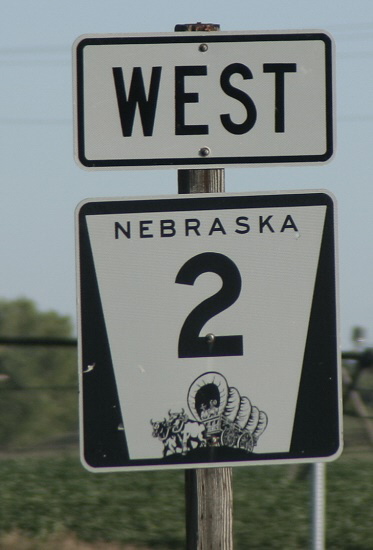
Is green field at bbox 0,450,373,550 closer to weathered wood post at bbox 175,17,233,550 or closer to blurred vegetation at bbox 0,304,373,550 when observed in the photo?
blurred vegetation at bbox 0,304,373,550

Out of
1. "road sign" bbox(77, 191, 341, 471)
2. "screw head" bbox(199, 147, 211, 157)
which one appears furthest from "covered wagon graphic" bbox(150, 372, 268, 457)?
"screw head" bbox(199, 147, 211, 157)

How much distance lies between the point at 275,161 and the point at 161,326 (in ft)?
1.84

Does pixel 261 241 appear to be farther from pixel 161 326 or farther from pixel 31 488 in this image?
pixel 31 488

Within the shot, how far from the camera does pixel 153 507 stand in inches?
321

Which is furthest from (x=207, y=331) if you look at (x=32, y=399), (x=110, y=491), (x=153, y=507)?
(x=32, y=399)

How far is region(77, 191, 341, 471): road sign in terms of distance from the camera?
288cm

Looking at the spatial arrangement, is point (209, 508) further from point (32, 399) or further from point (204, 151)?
point (32, 399)

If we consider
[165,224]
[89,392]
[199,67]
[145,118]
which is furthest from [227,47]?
[89,392]

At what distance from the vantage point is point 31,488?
28.2ft

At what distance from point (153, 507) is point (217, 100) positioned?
559cm

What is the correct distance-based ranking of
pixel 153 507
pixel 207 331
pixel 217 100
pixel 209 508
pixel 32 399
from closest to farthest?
pixel 207 331 < pixel 217 100 < pixel 209 508 < pixel 153 507 < pixel 32 399

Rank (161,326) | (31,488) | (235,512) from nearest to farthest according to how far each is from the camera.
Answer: (161,326) → (235,512) → (31,488)

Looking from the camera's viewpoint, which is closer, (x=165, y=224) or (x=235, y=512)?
(x=165, y=224)

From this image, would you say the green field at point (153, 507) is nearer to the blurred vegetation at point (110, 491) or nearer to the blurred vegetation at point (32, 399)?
the blurred vegetation at point (110, 491)
